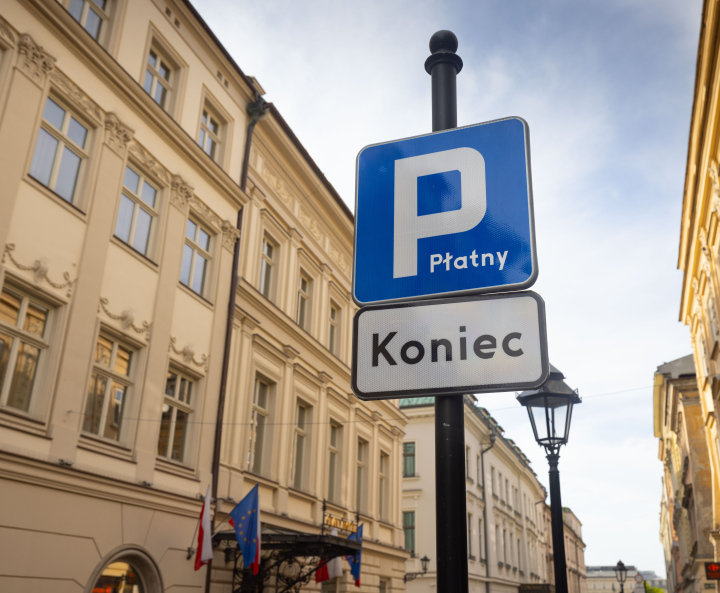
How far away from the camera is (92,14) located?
1213cm

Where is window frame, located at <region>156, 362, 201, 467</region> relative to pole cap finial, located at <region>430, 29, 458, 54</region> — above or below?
above

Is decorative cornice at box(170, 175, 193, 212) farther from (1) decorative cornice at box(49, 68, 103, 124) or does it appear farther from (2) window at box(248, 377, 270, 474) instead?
(2) window at box(248, 377, 270, 474)

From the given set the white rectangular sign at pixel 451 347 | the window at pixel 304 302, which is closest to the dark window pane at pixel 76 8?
the window at pixel 304 302

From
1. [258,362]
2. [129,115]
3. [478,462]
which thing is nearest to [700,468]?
[478,462]

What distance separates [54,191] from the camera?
35.0 feet

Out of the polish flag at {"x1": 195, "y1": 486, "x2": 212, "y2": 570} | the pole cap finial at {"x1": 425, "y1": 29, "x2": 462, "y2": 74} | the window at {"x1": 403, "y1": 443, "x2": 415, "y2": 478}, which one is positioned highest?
the window at {"x1": 403, "y1": 443, "x2": 415, "y2": 478}

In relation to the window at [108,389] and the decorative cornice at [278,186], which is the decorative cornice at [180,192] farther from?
the decorative cornice at [278,186]

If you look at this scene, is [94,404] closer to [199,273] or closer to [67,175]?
[67,175]

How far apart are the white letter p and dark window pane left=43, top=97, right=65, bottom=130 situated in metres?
9.58

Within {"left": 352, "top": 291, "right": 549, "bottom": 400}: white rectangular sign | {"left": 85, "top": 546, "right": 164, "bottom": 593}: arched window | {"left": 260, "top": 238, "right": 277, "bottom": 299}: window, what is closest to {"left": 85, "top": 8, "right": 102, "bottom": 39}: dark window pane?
{"left": 260, "top": 238, "right": 277, "bottom": 299}: window

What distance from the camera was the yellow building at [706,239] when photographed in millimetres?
15195

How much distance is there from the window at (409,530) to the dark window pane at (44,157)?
86.7 feet

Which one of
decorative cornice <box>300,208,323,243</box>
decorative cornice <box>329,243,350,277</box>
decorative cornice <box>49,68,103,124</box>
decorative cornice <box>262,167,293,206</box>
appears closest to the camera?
decorative cornice <box>49,68,103,124</box>

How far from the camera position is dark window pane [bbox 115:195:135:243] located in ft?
39.9
